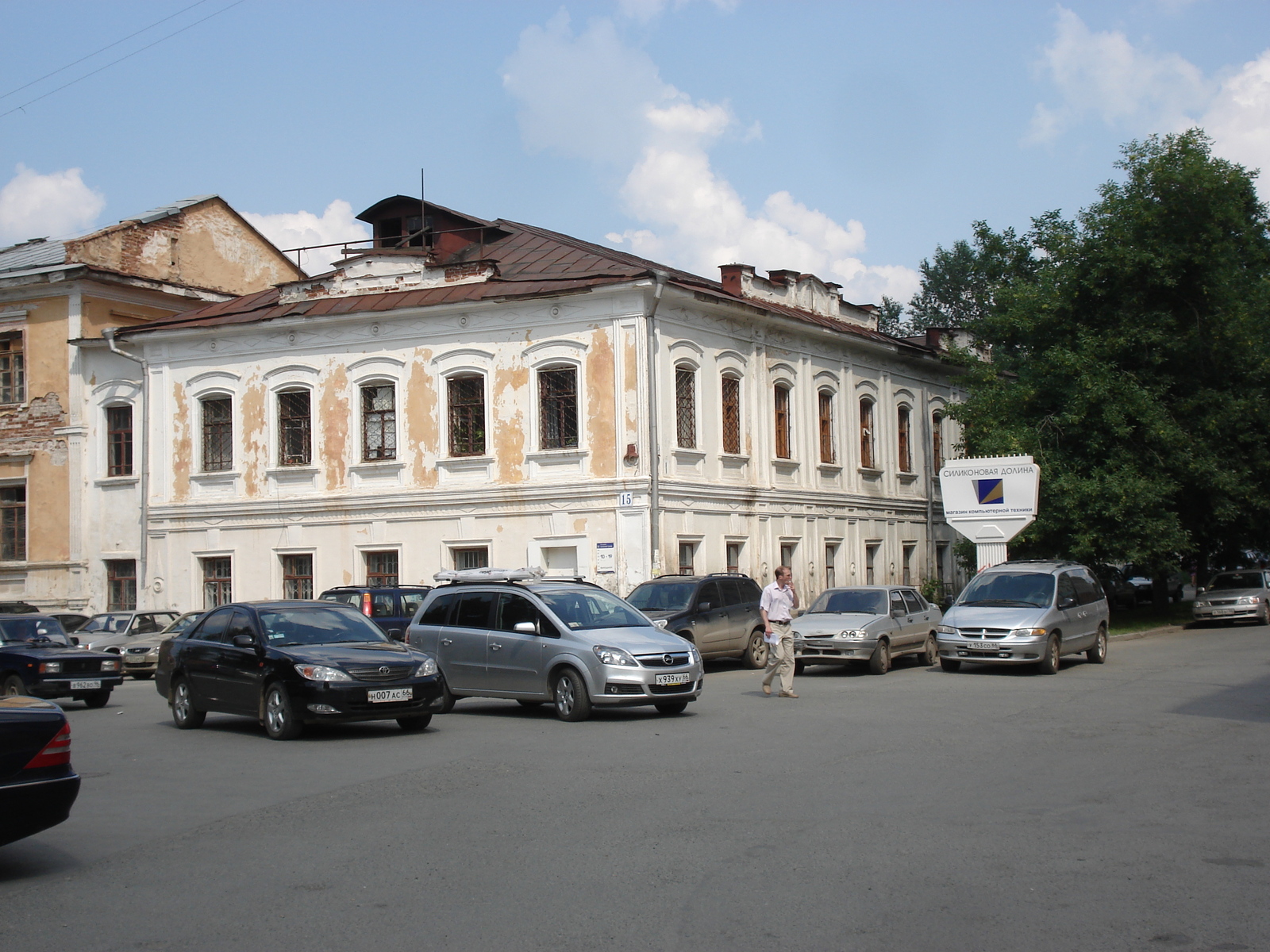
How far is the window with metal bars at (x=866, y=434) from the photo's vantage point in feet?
126

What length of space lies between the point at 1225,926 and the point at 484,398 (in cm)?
2597

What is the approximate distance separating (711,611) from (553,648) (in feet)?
27.4

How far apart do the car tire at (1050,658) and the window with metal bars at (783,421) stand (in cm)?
1361

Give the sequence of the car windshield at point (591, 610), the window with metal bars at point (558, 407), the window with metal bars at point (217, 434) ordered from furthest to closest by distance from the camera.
Answer: the window with metal bars at point (217, 434), the window with metal bars at point (558, 407), the car windshield at point (591, 610)

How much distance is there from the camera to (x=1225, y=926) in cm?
602

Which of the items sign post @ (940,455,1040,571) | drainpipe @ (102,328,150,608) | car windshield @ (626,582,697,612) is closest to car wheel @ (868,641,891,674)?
car windshield @ (626,582,697,612)

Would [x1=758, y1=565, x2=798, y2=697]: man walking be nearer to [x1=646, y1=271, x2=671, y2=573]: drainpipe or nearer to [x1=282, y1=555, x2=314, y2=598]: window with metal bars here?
[x1=646, y1=271, x2=671, y2=573]: drainpipe

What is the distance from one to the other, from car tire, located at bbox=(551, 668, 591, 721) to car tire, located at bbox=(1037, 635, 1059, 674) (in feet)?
28.9

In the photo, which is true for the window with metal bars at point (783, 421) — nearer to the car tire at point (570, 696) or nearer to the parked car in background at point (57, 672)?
the parked car in background at point (57, 672)

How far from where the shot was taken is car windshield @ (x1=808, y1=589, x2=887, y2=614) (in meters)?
23.1

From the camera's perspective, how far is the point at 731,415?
32.5m

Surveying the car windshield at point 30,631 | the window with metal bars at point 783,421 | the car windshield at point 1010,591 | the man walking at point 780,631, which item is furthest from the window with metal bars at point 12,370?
the car windshield at point 1010,591

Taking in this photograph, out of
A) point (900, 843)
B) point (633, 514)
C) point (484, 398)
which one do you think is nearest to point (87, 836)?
point (900, 843)

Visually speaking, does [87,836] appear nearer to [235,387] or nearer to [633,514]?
[633,514]
